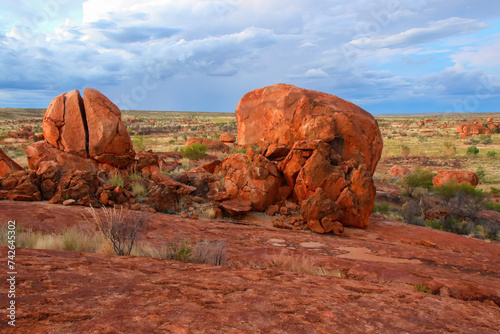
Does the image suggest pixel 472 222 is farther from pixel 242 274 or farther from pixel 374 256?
pixel 242 274

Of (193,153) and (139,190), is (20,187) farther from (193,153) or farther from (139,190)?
(193,153)

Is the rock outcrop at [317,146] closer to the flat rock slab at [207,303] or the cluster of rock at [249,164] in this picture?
the cluster of rock at [249,164]

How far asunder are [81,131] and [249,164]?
7.07 metres

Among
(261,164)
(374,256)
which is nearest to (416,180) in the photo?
(261,164)

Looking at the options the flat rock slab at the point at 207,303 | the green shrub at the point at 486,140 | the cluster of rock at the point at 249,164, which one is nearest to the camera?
the flat rock slab at the point at 207,303

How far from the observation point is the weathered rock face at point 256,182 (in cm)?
1136

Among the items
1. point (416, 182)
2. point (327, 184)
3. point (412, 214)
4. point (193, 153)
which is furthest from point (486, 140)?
point (327, 184)

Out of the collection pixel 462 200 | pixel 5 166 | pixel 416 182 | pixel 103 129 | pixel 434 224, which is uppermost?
pixel 103 129

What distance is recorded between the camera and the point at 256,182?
456 inches

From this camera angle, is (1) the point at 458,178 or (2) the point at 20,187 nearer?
(2) the point at 20,187

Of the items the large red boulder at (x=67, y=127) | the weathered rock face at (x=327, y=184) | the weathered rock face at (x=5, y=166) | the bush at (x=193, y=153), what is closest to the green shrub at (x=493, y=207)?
the weathered rock face at (x=327, y=184)

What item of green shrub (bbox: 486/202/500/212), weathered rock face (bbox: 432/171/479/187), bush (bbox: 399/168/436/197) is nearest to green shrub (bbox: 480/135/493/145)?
weathered rock face (bbox: 432/171/479/187)

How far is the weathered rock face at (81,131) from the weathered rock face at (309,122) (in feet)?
18.4

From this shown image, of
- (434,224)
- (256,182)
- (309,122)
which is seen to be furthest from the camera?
(309,122)
